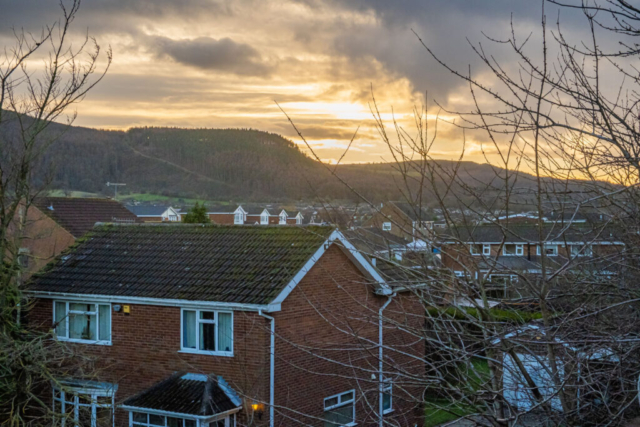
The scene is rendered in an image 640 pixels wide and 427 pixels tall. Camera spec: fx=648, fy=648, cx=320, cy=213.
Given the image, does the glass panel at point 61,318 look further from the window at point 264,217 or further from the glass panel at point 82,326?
the window at point 264,217

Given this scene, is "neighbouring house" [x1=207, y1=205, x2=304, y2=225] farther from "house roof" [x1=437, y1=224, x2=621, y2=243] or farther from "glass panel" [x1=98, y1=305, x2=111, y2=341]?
"house roof" [x1=437, y1=224, x2=621, y2=243]

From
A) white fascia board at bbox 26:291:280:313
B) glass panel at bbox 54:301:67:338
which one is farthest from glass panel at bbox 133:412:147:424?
glass panel at bbox 54:301:67:338

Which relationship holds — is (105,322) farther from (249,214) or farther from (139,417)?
(249,214)

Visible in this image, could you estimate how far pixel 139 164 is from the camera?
396 feet

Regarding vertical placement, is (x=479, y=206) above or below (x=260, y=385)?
above

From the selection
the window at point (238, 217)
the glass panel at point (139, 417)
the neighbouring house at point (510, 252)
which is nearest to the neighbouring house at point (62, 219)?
the glass panel at point (139, 417)

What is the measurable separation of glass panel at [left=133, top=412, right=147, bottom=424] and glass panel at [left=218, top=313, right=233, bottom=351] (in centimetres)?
228

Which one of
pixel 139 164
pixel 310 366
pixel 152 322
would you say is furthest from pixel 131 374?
pixel 139 164

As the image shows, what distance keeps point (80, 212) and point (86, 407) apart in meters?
20.2

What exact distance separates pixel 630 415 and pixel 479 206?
4.05 m

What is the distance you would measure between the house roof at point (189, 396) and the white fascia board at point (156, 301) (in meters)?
1.60

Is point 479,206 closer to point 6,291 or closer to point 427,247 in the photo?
point 427,247

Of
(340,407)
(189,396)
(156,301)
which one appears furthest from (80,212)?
(340,407)

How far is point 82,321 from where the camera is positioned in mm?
17188
